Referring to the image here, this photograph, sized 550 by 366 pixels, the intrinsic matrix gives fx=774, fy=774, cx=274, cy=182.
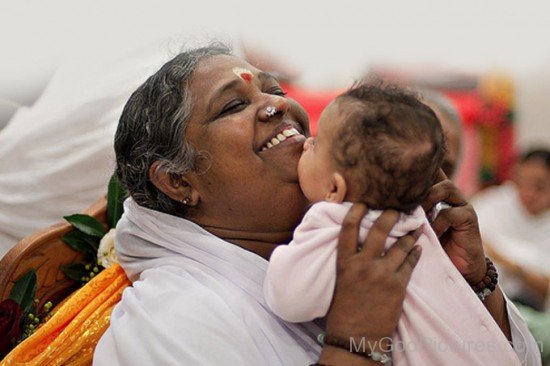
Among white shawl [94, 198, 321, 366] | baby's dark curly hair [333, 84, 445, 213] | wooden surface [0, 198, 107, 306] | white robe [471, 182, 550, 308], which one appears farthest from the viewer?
white robe [471, 182, 550, 308]

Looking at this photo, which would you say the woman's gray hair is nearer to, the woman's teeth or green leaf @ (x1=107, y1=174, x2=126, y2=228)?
the woman's teeth

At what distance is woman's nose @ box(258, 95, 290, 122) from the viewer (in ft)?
6.13

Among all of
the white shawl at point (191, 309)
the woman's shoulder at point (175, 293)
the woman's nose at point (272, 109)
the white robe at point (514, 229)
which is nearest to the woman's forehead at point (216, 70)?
the woman's nose at point (272, 109)

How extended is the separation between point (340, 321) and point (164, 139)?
65cm

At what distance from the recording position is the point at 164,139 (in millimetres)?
1912

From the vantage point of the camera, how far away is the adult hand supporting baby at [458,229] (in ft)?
5.82

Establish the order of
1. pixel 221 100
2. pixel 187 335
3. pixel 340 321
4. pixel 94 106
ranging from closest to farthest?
pixel 340 321 → pixel 187 335 → pixel 221 100 → pixel 94 106

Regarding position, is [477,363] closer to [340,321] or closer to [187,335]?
[340,321]

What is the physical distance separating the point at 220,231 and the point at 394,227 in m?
0.55

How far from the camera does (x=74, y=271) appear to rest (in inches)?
93.4

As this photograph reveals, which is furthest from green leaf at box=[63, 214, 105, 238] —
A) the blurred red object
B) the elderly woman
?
the blurred red object

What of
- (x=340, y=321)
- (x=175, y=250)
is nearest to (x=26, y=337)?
(x=175, y=250)

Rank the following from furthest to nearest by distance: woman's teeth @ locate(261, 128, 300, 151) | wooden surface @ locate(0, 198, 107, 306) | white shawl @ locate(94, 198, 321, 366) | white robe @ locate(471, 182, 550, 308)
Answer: white robe @ locate(471, 182, 550, 308) < wooden surface @ locate(0, 198, 107, 306) < woman's teeth @ locate(261, 128, 300, 151) < white shawl @ locate(94, 198, 321, 366)

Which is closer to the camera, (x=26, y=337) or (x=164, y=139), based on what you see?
(x=164, y=139)
